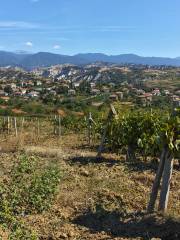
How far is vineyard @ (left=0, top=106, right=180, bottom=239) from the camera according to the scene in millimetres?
8234

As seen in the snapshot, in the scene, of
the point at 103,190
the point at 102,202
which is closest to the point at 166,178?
the point at 102,202

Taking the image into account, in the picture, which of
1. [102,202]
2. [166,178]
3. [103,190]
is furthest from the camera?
[103,190]

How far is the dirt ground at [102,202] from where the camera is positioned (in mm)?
8187

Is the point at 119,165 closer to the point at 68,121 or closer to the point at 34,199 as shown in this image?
the point at 34,199

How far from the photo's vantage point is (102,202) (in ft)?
33.3

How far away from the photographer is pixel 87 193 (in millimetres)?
10836

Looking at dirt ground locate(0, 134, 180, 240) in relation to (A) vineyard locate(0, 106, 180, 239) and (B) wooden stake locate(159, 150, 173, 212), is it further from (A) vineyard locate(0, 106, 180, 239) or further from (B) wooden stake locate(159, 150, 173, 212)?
(B) wooden stake locate(159, 150, 173, 212)

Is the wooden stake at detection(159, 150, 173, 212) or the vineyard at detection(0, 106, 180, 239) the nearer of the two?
the vineyard at detection(0, 106, 180, 239)

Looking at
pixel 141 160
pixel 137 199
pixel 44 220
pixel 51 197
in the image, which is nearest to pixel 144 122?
pixel 141 160

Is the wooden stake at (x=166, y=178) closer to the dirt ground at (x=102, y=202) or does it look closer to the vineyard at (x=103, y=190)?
the vineyard at (x=103, y=190)

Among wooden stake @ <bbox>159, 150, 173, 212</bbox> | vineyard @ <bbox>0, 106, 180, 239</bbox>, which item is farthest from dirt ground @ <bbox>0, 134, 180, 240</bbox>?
wooden stake @ <bbox>159, 150, 173, 212</bbox>

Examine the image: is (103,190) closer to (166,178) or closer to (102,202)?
(102,202)

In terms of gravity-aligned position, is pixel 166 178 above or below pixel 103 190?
above

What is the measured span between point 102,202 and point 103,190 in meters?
0.74
